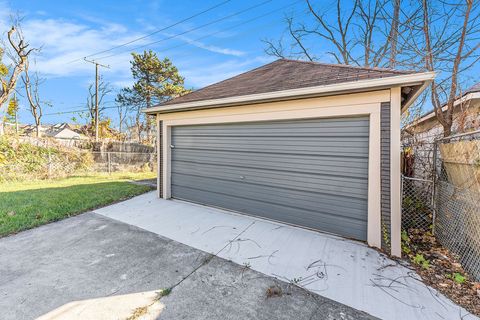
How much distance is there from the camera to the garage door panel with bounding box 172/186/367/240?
363 cm

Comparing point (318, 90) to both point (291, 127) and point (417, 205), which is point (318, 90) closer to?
point (291, 127)

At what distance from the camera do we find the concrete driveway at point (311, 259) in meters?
2.26

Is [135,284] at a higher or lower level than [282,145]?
lower

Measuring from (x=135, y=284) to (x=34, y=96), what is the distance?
2079 cm

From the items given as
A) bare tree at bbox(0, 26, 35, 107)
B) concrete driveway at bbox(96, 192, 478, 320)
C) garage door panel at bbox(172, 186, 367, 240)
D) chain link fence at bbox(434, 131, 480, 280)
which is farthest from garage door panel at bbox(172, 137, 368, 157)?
bare tree at bbox(0, 26, 35, 107)

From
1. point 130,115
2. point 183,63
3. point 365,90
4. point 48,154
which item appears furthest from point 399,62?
point 130,115

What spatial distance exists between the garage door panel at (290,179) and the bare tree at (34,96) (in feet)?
56.6

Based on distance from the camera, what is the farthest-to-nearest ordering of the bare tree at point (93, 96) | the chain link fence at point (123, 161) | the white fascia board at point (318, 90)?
the bare tree at point (93, 96) < the chain link fence at point (123, 161) < the white fascia board at point (318, 90)

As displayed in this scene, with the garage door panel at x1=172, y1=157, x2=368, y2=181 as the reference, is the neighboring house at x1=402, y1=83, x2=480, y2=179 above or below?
above

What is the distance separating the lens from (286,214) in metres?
4.27

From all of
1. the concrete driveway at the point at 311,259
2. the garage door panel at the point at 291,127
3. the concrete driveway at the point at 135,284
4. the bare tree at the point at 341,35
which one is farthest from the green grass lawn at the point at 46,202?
the bare tree at the point at 341,35

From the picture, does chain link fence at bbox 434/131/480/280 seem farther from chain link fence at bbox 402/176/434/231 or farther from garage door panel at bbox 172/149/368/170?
garage door panel at bbox 172/149/368/170

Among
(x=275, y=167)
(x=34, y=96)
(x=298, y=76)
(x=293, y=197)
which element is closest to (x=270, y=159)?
(x=275, y=167)

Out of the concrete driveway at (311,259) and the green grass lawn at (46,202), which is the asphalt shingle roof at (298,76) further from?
the green grass lawn at (46,202)
